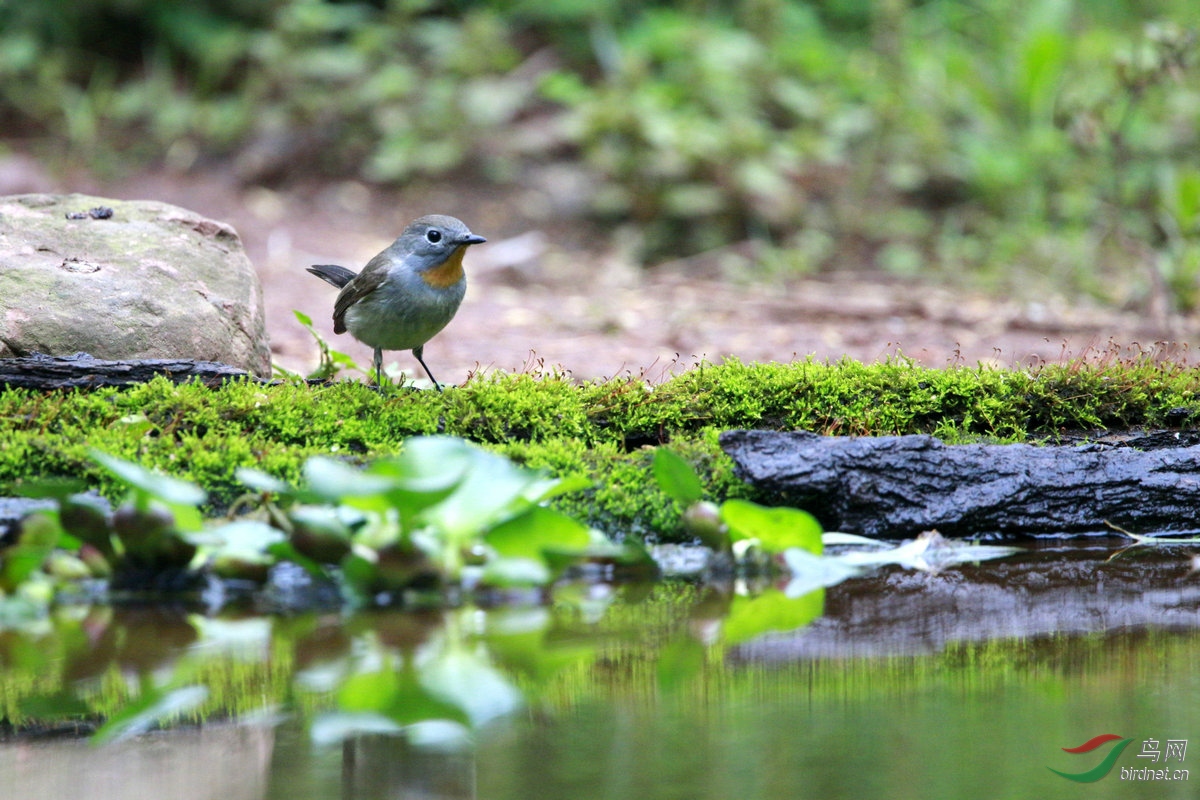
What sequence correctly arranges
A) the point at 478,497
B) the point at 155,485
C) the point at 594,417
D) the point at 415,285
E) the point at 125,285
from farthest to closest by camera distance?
the point at 415,285 < the point at 125,285 < the point at 594,417 < the point at 478,497 < the point at 155,485

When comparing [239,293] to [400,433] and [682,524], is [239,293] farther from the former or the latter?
[682,524]

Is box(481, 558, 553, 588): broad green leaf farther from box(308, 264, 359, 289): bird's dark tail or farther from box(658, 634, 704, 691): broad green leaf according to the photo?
box(308, 264, 359, 289): bird's dark tail

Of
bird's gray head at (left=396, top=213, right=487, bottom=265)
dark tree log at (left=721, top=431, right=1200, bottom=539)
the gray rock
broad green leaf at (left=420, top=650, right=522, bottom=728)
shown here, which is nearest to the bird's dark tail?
the gray rock

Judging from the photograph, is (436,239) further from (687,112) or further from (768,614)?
(687,112)

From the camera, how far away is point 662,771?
5.49ft

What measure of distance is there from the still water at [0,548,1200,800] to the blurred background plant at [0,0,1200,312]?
6.73 meters

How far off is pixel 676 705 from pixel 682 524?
4.11 ft

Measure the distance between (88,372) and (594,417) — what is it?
5.34ft

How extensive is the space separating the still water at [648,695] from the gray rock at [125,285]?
1.60 m

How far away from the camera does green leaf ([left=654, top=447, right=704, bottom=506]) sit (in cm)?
295

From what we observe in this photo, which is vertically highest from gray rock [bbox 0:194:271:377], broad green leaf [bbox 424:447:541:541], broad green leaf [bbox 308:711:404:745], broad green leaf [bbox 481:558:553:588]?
gray rock [bbox 0:194:271:377]

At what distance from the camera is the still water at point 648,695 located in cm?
166

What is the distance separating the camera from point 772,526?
2953mm

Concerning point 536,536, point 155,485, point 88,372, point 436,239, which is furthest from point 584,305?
point 155,485
